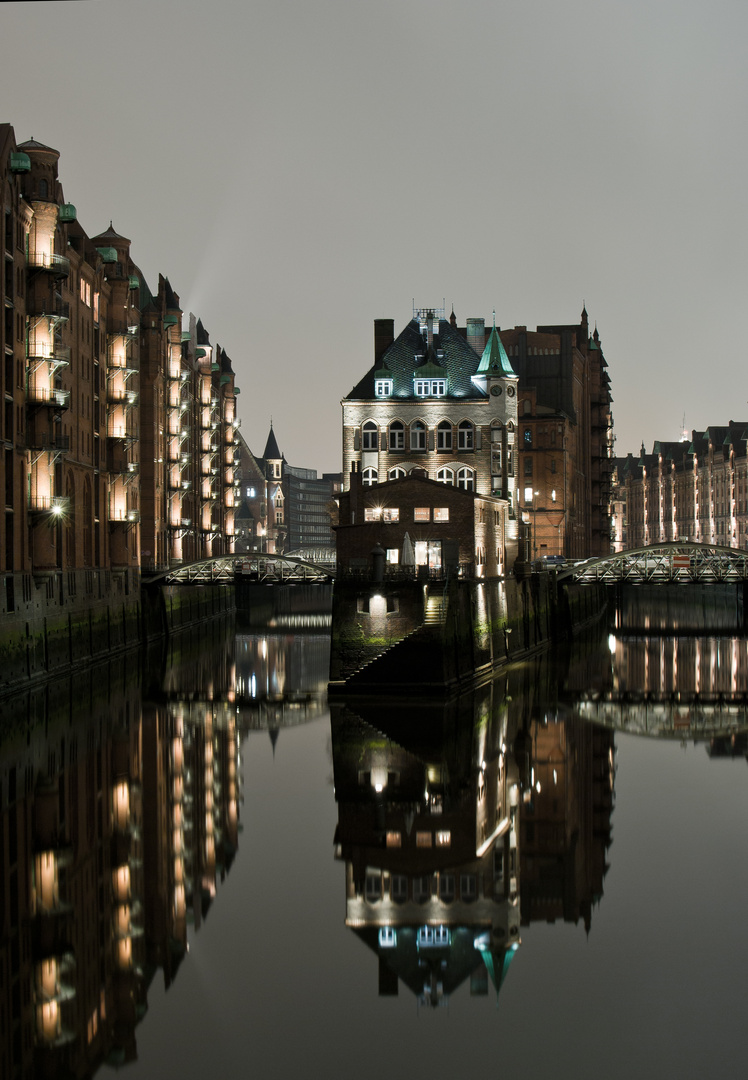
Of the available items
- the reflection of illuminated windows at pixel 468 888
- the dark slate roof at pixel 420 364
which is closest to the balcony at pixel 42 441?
the dark slate roof at pixel 420 364

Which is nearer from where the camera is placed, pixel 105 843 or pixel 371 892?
pixel 371 892

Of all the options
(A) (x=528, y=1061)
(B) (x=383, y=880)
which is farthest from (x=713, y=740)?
(A) (x=528, y=1061)

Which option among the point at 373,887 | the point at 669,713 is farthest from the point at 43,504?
the point at 373,887

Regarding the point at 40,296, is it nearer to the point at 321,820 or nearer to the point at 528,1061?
the point at 321,820

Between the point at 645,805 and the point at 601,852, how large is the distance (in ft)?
16.5

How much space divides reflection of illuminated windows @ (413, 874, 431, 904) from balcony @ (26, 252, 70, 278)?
32269 millimetres

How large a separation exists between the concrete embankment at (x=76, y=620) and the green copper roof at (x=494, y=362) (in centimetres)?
2191

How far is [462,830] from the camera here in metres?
28.3

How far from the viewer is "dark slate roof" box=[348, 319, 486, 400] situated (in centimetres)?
6488

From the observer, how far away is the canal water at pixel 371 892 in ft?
56.7

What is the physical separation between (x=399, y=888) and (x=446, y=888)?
0.93 meters

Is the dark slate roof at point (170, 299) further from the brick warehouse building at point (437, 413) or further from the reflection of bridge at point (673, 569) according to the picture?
the reflection of bridge at point (673, 569)

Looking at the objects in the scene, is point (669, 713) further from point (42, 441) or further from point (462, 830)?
point (42, 441)

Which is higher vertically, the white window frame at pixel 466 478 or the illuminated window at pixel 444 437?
the illuminated window at pixel 444 437
